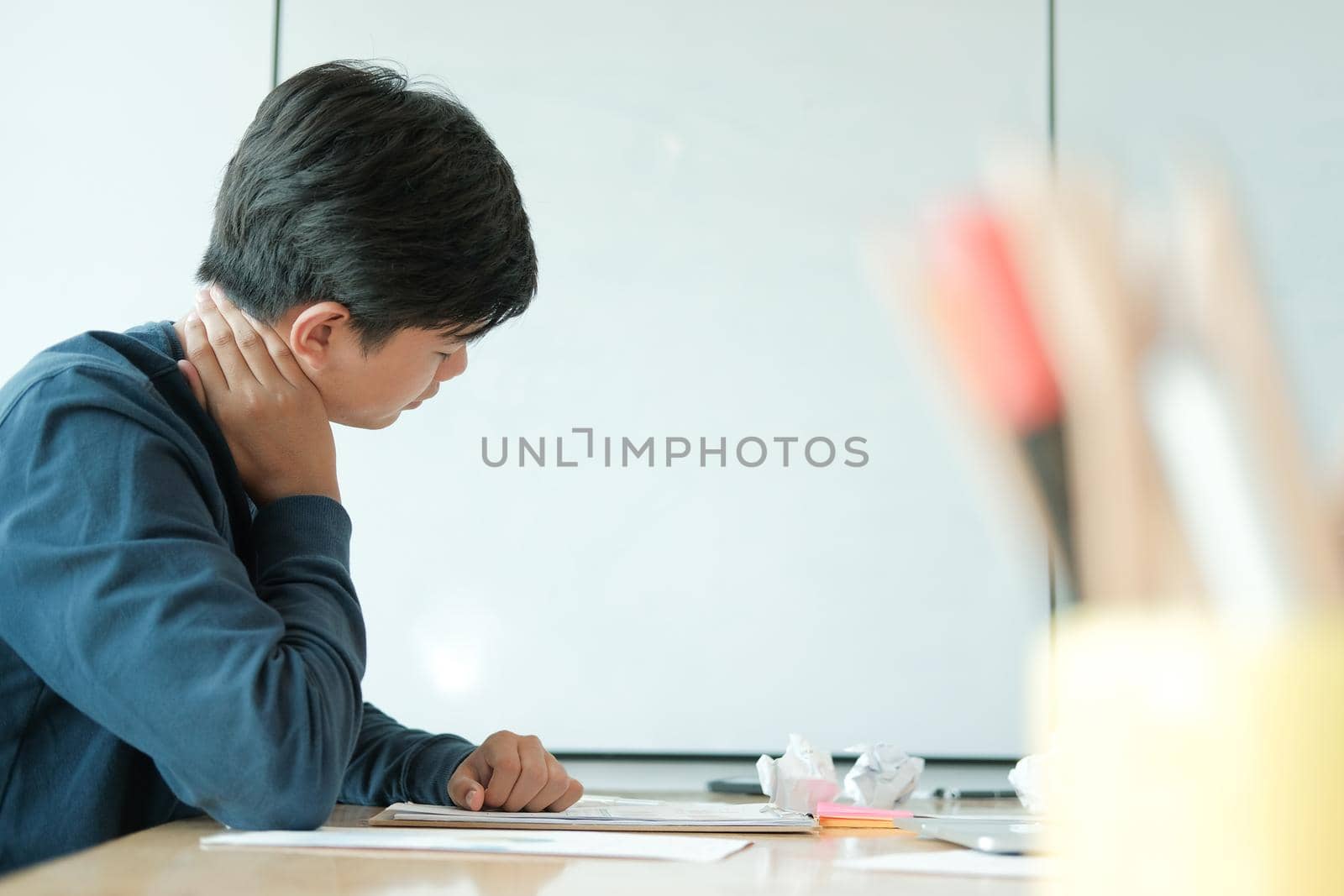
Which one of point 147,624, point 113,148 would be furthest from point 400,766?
point 113,148

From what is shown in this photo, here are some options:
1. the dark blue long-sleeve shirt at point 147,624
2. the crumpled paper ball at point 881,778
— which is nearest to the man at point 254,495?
the dark blue long-sleeve shirt at point 147,624

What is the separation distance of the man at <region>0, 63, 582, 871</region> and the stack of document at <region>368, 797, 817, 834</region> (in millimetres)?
45

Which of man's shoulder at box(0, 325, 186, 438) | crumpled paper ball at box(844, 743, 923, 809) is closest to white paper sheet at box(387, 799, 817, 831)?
crumpled paper ball at box(844, 743, 923, 809)

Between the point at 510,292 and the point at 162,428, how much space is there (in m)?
0.30

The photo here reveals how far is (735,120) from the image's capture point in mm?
1986

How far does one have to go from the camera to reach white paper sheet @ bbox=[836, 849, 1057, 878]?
27.1 inches

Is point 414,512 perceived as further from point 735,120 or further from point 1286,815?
point 1286,815

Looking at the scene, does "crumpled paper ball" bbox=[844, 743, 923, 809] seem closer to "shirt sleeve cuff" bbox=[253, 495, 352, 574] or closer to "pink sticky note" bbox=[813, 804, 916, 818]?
"pink sticky note" bbox=[813, 804, 916, 818]

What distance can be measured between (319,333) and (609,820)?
1.44 feet

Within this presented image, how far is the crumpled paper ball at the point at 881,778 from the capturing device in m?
1.24

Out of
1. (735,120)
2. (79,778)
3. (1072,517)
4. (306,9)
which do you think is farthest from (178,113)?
(1072,517)

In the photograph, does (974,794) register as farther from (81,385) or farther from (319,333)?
(81,385)

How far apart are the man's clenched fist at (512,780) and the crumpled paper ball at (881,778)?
0.33m

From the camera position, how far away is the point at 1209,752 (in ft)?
0.95
